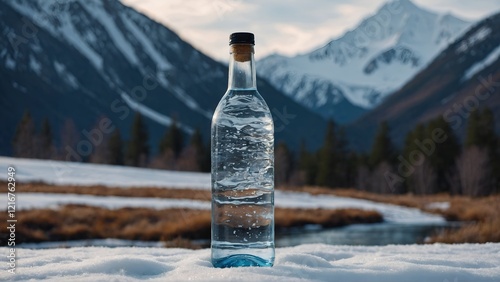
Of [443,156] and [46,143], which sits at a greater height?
[46,143]

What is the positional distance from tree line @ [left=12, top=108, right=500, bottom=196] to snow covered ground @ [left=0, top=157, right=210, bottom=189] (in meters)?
23.8

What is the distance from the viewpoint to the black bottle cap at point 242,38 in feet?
9.29

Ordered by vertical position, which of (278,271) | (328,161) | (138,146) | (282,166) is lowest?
(278,271)

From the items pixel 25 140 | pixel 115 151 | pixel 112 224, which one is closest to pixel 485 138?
pixel 115 151

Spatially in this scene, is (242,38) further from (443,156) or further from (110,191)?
(443,156)

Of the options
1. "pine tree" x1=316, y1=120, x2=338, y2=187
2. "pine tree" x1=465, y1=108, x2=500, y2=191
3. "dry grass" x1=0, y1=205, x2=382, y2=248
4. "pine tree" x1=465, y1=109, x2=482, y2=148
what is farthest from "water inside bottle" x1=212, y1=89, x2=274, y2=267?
"pine tree" x1=316, y1=120, x2=338, y2=187

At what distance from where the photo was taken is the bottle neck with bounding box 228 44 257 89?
2.87m

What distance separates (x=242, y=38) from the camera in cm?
284

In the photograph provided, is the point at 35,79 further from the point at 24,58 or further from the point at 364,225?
the point at 364,225

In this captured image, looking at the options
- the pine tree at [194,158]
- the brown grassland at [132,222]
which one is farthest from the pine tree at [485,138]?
the brown grassland at [132,222]

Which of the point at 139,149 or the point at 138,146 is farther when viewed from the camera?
the point at 138,146

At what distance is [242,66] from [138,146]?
6687cm

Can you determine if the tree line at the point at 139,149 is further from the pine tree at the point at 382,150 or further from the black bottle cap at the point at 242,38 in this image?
the black bottle cap at the point at 242,38

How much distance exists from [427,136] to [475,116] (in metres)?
4.52
